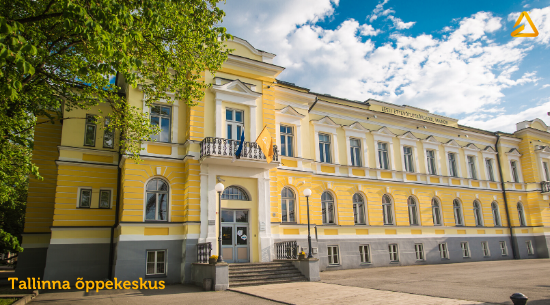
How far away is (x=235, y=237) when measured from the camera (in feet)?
50.9

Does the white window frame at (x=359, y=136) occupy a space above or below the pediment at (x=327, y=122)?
below

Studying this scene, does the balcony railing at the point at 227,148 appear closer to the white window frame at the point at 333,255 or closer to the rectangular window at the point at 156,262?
the rectangular window at the point at 156,262

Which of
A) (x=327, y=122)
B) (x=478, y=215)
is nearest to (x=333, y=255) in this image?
(x=327, y=122)

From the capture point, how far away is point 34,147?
16.4m

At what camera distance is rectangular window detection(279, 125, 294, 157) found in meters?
18.7

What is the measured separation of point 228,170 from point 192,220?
258cm

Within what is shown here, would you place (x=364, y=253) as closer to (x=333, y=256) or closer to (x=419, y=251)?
(x=333, y=256)

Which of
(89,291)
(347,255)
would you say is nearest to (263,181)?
(347,255)

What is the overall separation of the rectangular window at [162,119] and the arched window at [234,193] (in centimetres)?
335

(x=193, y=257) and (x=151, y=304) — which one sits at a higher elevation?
(x=193, y=257)

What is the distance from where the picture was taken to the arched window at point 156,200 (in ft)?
48.5

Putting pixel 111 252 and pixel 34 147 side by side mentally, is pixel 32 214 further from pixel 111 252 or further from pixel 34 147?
pixel 111 252

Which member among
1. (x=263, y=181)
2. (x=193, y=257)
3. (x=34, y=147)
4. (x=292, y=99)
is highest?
(x=292, y=99)

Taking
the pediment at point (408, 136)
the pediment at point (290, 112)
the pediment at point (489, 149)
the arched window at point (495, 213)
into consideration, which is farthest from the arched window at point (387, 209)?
the pediment at point (489, 149)
